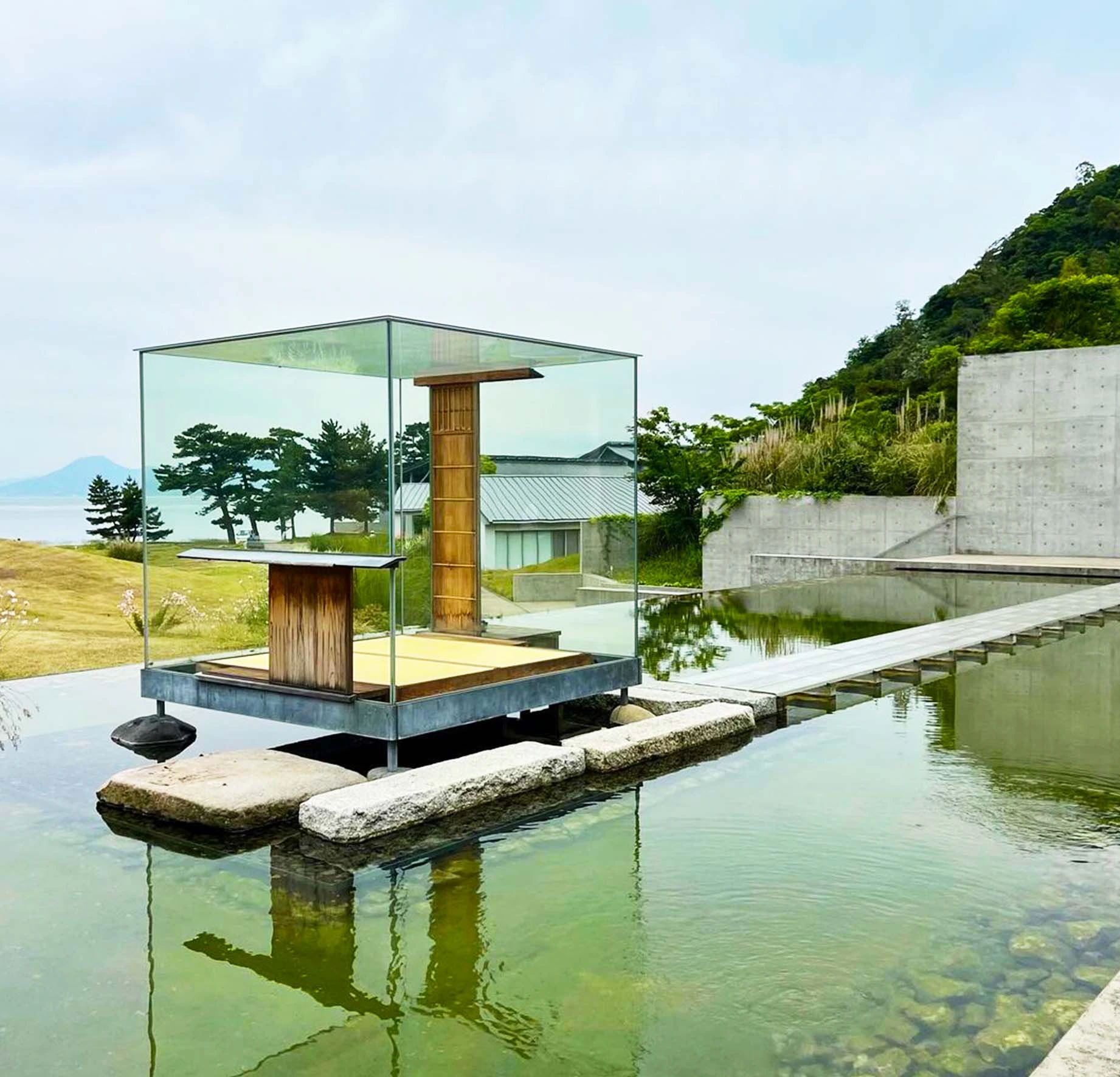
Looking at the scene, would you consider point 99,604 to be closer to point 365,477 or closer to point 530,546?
point 530,546

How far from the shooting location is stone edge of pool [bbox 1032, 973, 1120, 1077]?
271cm

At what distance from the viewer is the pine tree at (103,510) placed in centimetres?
1458

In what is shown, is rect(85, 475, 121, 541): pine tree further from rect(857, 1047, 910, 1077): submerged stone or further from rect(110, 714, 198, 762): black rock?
rect(857, 1047, 910, 1077): submerged stone

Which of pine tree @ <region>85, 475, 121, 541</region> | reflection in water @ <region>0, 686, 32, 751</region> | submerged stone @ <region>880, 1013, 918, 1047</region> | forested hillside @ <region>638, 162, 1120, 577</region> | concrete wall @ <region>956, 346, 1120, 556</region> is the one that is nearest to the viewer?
submerged stone @ <region>880, 1013, 918, 1047</region>

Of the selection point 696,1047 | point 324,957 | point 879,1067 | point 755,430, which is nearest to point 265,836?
point 324,957

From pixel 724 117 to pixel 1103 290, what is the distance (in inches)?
602

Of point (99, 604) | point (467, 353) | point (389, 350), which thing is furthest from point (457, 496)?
point (99, 604)

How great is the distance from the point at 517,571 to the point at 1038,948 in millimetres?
3814

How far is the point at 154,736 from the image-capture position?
648 centimetres

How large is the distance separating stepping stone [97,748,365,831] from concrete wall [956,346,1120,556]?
53.9ft

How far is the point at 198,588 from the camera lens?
6535 mm

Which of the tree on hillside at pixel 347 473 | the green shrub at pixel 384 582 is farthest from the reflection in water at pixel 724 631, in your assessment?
the tree on hillside at pixel 347 473

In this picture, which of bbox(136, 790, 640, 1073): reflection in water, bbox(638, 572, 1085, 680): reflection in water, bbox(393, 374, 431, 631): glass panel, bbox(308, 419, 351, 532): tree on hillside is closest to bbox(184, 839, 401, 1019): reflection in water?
bbox(136, 790, 640, 1073): reflection in water

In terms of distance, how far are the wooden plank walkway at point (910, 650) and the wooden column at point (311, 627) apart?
2825mm
